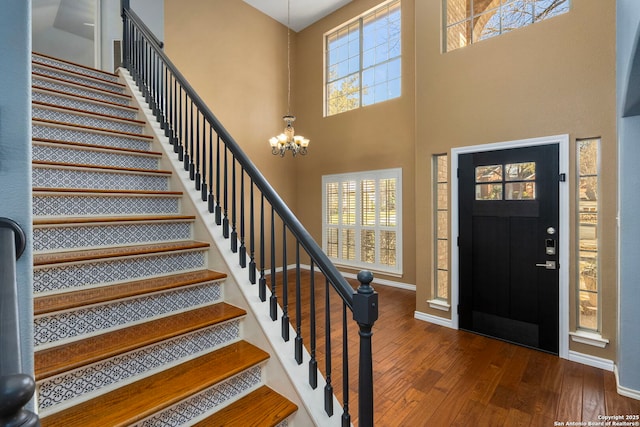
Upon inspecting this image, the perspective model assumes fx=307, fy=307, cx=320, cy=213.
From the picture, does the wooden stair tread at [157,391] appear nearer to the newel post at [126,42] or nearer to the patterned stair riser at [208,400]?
the patterned stair riser at [208,400]

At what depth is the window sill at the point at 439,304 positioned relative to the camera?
3.58 meters

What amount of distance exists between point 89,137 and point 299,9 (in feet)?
16.4

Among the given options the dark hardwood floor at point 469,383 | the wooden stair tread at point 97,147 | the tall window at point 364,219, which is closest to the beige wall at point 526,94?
the dark hardwood floor at point 469,383

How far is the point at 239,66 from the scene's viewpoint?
571cm

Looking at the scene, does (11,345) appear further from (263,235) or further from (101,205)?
(101,205)

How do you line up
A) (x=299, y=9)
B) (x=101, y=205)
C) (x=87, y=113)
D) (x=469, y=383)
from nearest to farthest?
(x=101, y=205), (x=469, y=383), (x=87, y=113), (x=299, y=9)

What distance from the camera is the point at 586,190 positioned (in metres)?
2.84

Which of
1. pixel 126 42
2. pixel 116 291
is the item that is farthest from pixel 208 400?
pixel 126 42

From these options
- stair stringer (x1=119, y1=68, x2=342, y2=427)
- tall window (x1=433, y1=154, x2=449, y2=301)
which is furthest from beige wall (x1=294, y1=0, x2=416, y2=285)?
stair stringer (x1=119, y1=68, x2=342, y2=427)

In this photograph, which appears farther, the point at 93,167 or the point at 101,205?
the point at 93,167

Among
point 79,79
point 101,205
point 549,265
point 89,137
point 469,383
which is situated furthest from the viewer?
point 79,79

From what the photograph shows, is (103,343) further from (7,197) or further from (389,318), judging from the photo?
(389,318)

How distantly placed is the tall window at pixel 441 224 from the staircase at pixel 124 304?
2667 mm

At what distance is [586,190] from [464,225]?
110cm
